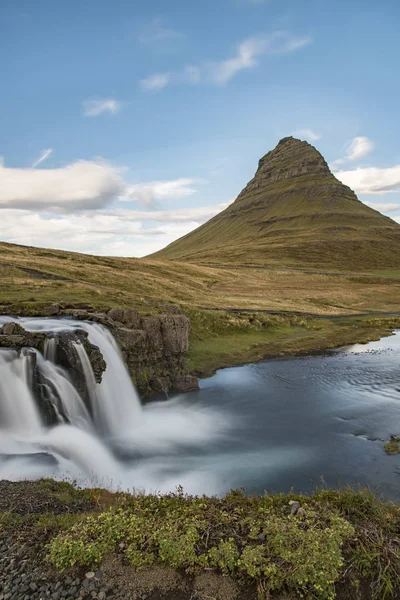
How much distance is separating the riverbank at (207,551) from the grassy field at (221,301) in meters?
25.2

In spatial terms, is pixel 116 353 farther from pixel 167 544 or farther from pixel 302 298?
pixel 302 298

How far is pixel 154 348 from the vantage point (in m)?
32.0

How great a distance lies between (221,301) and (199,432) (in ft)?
159

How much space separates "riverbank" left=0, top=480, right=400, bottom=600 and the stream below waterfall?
445 centimetres

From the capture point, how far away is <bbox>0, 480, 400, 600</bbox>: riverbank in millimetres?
7664

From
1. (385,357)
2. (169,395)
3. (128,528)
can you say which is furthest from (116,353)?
(385,357)

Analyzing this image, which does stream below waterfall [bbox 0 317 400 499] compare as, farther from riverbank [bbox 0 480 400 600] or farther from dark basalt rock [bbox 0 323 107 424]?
riverbank [bbox 0 480 400 600]

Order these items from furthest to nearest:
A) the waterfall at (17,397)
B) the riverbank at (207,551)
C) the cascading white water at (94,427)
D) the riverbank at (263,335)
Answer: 1. the riverbank at (263,335)
2. the waterfall at (17,397)
3. the cascading white water at (94,427)
4. the riverbank at (207,551)

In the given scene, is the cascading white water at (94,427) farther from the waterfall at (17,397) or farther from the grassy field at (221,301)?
the grassy field at (221,301)

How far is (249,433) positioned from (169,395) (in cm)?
902

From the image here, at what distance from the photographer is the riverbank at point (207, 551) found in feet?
25.1

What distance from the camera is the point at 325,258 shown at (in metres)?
176

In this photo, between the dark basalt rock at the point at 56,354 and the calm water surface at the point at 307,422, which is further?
the dark basalt rock at the point at 56,354

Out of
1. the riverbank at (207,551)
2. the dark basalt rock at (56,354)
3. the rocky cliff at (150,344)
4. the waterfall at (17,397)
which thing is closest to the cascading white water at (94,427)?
A: the waterfall at (17,397)
